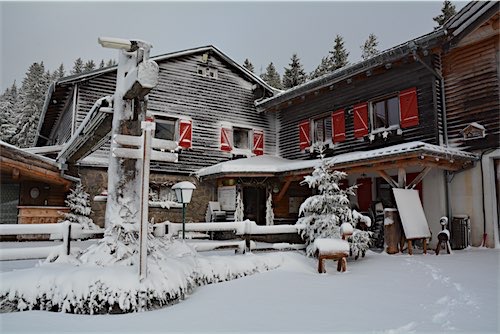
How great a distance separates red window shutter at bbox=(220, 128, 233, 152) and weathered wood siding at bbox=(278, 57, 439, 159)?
2.39 metres

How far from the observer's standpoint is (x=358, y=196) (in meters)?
13.2

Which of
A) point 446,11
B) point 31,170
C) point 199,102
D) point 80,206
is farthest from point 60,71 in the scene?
point 31,170

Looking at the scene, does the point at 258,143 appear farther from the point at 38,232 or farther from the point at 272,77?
the point at 272,77

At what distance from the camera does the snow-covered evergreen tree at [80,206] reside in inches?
478

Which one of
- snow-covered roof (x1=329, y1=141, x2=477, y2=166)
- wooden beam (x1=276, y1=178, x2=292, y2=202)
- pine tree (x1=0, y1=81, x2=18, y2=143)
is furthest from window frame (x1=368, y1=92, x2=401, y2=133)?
pine tree (x1=0, y1=81, x2=18, y2=143)

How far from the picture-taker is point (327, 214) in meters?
7.25

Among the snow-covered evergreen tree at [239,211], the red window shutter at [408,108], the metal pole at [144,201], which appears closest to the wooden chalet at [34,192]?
the snow-covered evergreen tree at [239,211]

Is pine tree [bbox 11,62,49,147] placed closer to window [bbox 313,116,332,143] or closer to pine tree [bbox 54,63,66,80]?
pine tree [bbox 54,63,66,80]

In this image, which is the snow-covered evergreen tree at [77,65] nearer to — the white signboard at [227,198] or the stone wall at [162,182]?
the stone wall at [162,182]

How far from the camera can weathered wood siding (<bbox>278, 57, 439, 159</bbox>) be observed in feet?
34.6

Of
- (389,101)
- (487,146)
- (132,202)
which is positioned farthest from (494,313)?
(389,101)

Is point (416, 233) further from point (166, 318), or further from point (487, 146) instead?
point (166, 318)

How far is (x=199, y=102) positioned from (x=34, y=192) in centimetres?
689

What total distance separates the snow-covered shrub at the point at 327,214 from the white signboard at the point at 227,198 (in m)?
6.06
